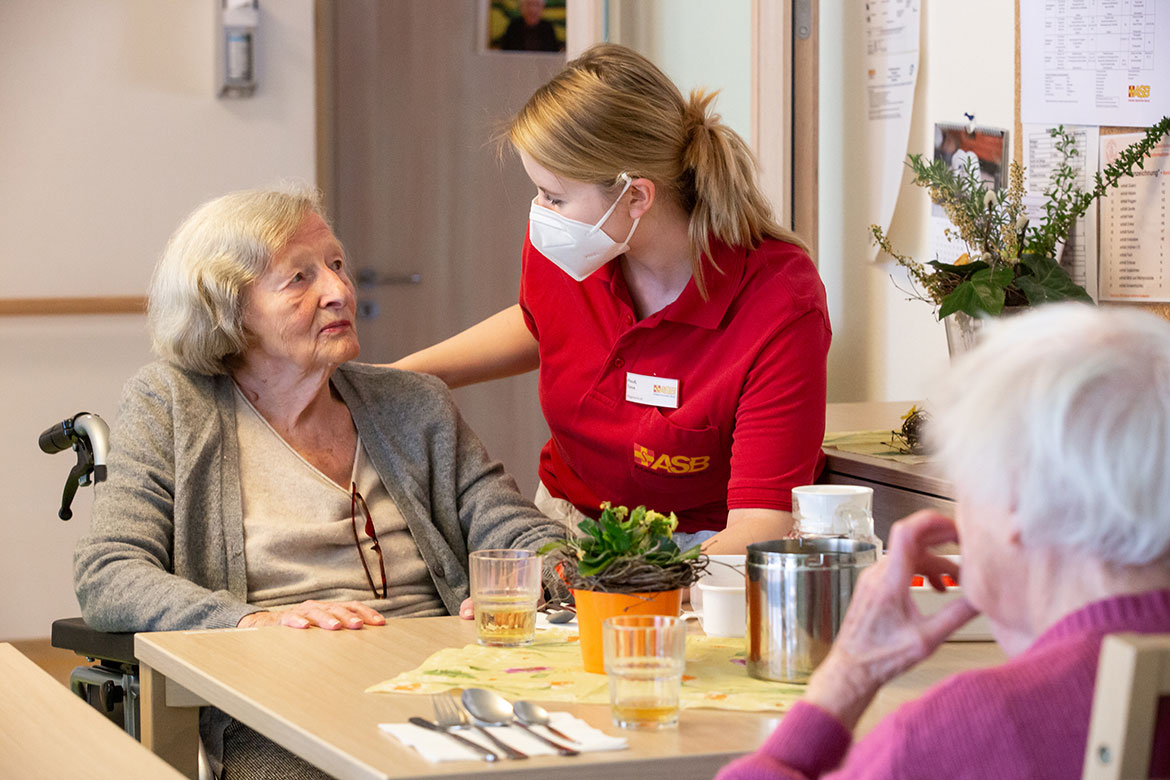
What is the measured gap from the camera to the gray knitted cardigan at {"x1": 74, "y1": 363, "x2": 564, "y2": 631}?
1.84 m

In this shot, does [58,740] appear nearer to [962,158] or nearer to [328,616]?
[328,616]

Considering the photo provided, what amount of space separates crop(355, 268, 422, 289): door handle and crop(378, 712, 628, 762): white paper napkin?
3400mm

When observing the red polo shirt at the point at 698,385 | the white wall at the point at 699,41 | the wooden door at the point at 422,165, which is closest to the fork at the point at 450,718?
the red polo shirt at the point at 698,385

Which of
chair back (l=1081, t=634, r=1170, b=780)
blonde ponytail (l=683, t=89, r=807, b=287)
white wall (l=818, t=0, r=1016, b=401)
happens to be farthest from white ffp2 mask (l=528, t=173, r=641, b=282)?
chair back (l=1081, t=634, r=1170, b=780)

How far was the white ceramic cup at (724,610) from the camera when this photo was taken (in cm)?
153

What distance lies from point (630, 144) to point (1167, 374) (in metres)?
1.33

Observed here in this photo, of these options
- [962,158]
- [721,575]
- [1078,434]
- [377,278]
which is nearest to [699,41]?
[962,158]

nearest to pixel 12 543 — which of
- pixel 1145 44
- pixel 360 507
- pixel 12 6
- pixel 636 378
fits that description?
pixel 12 6

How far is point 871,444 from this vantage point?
260 cm

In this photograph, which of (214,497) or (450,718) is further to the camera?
(214,497)

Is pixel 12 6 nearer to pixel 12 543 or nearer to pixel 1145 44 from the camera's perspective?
pixel 12 543

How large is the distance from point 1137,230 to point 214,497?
6.09 feet

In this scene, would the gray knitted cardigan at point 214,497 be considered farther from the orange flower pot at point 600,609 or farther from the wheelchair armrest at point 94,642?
the orange flower pot at point 600,609

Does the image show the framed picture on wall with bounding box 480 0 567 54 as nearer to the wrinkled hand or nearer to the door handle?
the door handle
